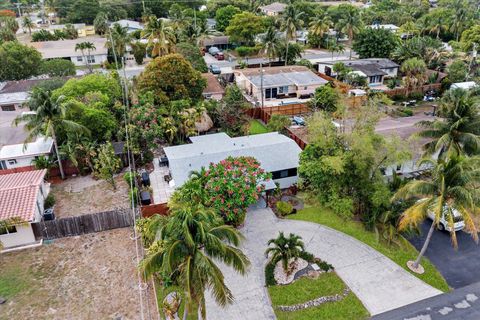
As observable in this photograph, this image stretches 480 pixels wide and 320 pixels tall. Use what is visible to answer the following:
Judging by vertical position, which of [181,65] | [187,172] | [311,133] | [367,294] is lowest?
[367,294]

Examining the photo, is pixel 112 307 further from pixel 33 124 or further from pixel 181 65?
pixel 181 65

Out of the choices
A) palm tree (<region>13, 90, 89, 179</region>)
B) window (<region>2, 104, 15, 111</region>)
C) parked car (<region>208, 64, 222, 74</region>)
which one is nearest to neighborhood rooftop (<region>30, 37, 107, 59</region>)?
parked car (<region>208, 64, 222, 74</region>)

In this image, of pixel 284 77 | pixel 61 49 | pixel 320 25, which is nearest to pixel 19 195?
pixel 284 77

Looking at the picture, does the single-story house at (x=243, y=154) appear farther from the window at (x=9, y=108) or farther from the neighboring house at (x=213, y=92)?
the window at (x=9, y=108)

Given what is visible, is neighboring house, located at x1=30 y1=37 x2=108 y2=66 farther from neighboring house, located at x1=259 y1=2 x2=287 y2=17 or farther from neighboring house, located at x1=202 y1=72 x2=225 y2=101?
neighboring house, located at x1=259 y1=2 x2=287 y2=17

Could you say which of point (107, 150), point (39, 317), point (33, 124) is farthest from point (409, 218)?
point (33, 124)

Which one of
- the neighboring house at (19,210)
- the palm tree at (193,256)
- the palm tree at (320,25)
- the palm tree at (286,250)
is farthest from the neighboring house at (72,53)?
the palm tree at (193,256)

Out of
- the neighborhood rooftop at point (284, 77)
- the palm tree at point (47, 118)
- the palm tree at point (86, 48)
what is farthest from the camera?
the palm tree at point (86, 48)
